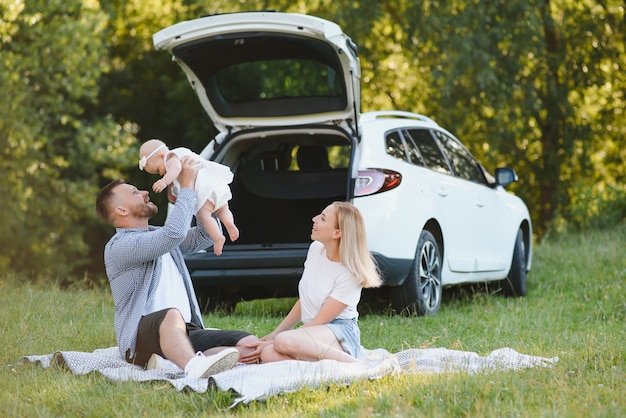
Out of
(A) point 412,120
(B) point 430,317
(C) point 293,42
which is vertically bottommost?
(B) point 430,317

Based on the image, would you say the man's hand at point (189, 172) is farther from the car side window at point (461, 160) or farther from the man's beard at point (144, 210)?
the car side window at point (461, 160)

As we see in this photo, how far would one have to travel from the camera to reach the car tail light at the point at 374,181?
721 centimetres

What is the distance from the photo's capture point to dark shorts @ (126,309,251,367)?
5121 mm

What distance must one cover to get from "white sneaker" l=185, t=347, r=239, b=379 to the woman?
40 centimetres

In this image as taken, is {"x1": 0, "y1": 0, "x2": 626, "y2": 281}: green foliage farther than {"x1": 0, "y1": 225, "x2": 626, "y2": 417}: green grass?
Answer: Yes

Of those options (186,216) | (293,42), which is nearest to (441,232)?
(293,42)

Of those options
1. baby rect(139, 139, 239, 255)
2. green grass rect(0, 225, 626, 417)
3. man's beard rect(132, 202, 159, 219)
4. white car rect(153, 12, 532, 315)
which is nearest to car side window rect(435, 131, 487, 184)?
white car rect(153, 12, 532, 315)

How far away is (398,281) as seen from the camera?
736cm

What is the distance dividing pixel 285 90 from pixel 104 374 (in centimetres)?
1545

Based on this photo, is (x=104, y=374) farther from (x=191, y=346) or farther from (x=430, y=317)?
(x=430, y=317)

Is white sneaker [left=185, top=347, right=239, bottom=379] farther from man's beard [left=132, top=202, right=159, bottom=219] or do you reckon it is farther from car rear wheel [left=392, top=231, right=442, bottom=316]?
car rear wheel [left=392, top=231, right=442, bottom=316]

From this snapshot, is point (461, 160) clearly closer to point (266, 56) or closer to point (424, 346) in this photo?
point (266, 56)

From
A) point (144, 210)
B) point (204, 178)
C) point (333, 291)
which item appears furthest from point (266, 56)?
point (333, 291)

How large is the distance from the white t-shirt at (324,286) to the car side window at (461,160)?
138 inches
